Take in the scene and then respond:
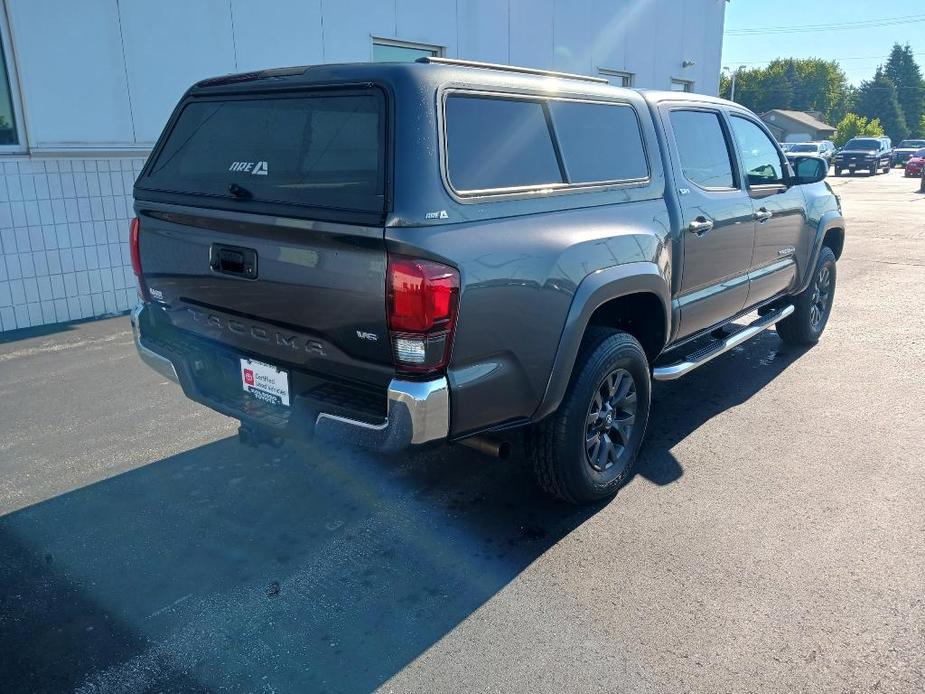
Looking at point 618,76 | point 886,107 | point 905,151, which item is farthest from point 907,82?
point 618,76

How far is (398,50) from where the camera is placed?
9.73 metres

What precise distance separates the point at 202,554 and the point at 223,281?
121 centimetres

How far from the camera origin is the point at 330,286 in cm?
276

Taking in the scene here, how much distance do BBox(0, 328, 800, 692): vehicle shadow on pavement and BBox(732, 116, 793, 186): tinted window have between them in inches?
80.6

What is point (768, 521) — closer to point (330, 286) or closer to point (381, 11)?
point (330, 286)

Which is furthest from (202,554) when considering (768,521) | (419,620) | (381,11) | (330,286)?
(381,11)

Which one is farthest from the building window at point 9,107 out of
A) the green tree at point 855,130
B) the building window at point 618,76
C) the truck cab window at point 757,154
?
the green tree at point 855,130

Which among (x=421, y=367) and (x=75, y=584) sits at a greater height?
(x=421, y=367)

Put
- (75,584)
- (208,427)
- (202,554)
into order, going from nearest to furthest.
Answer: (75,584), (202,554), (208,427)

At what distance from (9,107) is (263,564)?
5.66 m

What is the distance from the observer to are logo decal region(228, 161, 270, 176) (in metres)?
3.07

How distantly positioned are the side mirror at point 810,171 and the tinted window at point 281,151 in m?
3.86

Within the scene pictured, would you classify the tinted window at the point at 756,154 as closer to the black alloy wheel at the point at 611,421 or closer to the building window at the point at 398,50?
the black alloy wheel at the point at 611,421

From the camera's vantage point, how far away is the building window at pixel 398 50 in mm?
9352
